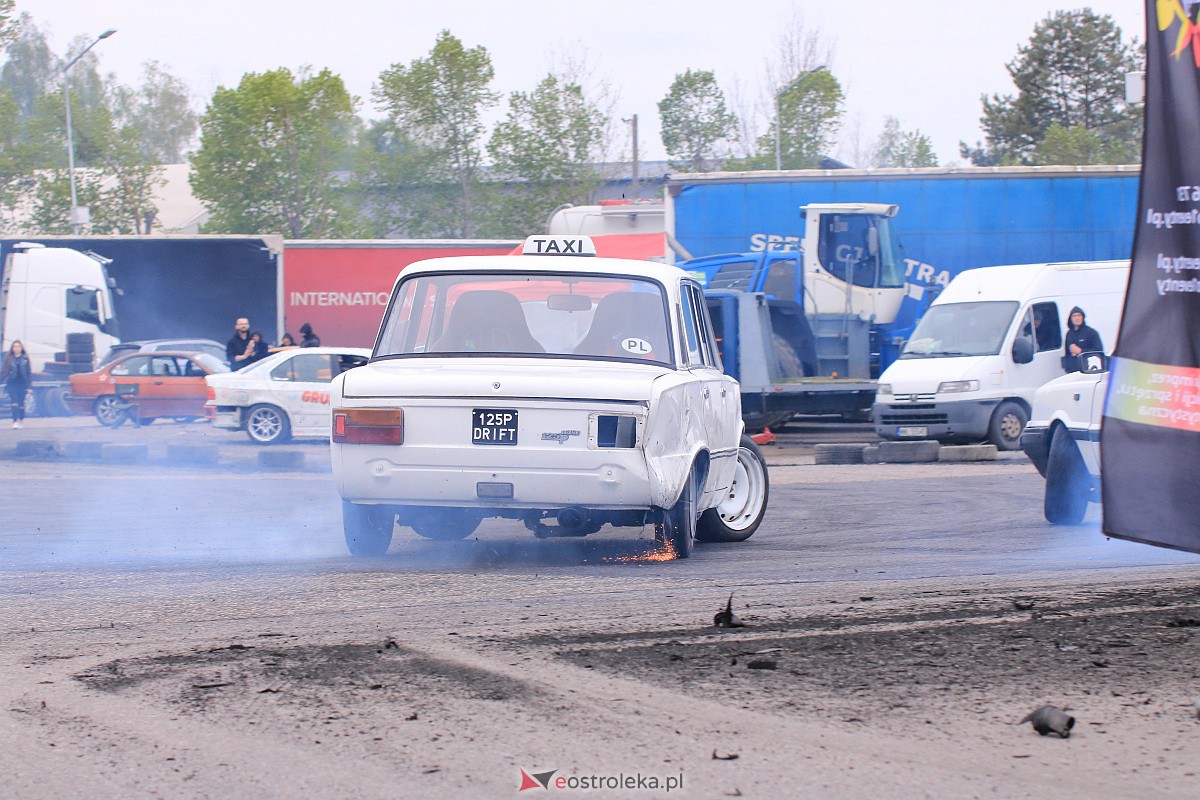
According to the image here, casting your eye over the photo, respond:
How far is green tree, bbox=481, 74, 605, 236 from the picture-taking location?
158ft

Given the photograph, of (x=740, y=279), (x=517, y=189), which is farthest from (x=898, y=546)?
(x=517, y=189)

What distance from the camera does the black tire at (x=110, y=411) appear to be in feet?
80.6

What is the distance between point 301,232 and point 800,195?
32694mm

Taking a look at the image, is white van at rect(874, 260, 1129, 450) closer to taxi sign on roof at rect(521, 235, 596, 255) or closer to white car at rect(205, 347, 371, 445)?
white car at rect(205, 347, 371, 445)

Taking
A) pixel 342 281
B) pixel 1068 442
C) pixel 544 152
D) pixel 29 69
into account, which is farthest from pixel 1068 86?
pixel 29 69

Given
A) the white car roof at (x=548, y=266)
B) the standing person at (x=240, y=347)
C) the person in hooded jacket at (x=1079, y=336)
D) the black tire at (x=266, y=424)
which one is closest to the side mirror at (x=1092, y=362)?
the white car roof at (x=548, y=266)

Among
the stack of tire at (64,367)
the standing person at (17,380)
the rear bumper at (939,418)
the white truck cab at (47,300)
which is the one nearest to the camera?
the rear bumper at (939,418)

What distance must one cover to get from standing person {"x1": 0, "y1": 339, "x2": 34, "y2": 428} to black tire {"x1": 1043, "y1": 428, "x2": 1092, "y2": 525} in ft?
67.1

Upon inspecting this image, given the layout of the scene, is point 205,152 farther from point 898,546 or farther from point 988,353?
point 898,546

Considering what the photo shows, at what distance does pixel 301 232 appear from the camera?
169 feet

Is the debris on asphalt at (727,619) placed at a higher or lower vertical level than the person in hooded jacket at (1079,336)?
lower

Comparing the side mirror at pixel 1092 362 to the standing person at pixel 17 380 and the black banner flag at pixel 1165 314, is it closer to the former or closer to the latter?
the black banner flag at pixel 1165 314

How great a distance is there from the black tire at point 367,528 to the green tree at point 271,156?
44.1 m

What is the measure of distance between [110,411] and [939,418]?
581 inches
